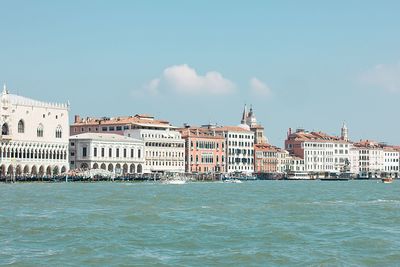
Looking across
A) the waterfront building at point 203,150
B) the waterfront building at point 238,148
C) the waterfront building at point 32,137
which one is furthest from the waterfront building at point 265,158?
the waterfront building at point 32,137

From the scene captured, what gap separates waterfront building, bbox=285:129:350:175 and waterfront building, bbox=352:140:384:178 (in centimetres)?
470

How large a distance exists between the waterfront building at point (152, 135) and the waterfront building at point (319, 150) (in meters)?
30.1

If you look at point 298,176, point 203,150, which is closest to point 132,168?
point 203,150

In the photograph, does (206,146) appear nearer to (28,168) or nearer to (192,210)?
(28,168)

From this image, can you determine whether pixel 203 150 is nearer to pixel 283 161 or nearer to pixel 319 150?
pixel 283 161

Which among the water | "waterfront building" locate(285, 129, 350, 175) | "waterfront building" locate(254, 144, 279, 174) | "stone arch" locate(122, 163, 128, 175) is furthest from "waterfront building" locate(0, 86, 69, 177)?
"waterfront building" locate(285, 129, 350, 175)

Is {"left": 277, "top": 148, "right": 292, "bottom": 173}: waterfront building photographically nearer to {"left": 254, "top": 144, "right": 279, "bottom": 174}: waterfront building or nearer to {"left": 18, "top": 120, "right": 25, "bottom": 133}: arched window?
{"left": 254, "top": 144, "right": 279, "bottom": 174}: waterfront building

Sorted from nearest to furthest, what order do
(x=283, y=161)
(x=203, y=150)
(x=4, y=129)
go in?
(x=4, y=129), (x=203, y=150), (x=283, y=161)

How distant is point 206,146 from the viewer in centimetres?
11219

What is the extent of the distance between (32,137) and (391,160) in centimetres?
8068

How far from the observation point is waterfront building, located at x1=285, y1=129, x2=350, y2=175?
134m

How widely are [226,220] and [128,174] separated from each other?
205 ft

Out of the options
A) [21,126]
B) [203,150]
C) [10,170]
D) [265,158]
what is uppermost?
[21,126]

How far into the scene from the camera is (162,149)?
341ft
